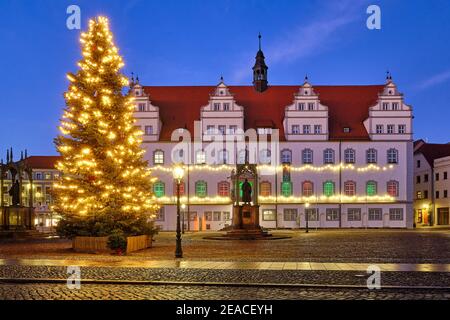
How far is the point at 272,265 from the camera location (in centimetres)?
1827

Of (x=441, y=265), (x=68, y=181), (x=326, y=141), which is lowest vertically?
(x=441, y=265)

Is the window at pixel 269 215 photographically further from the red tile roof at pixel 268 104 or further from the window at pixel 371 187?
the window at pixel 371 187

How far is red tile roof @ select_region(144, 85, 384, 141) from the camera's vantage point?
65.3 m

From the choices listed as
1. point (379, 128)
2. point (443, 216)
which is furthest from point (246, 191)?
Answer: point (443, 216)

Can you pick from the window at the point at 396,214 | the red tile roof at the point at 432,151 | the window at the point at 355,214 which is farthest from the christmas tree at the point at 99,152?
the red tile roof at the point at 432,151

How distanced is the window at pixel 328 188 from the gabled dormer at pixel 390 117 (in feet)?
23.2

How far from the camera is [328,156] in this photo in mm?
64375

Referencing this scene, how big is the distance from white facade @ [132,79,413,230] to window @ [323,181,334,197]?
114mm

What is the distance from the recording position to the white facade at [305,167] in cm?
6397

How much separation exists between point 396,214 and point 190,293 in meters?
55.4

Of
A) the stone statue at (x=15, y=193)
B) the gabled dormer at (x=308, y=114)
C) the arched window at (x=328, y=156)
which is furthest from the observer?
the arched window at (x=328, y=156)
